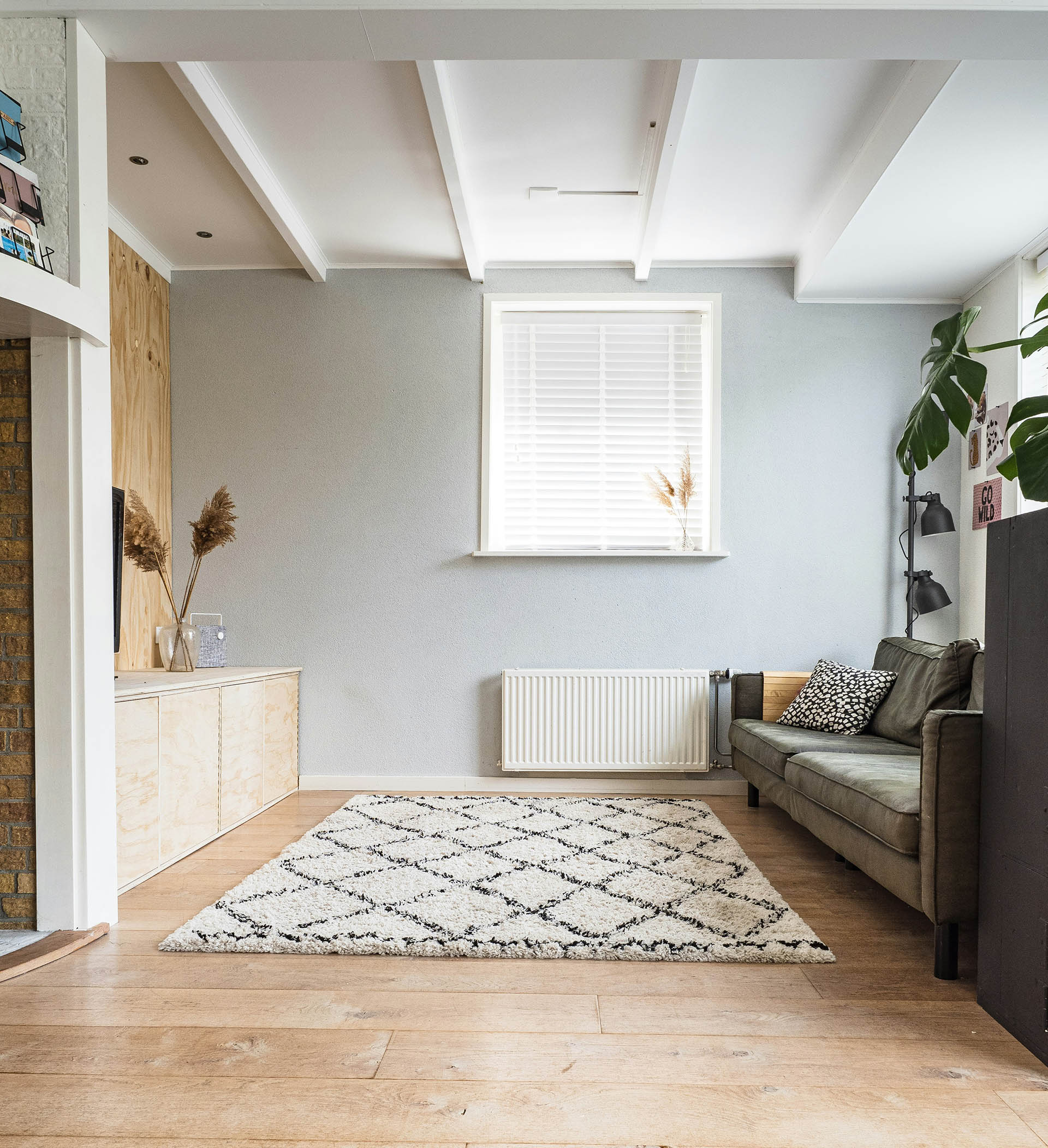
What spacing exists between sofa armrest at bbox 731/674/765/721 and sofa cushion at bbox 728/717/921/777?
0.14 meters

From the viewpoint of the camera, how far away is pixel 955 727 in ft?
6.19

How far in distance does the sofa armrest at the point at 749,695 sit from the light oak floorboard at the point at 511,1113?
2564 millimetres

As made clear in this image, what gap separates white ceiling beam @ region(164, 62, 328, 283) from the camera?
8.87 ft

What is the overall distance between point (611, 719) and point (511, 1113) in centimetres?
277

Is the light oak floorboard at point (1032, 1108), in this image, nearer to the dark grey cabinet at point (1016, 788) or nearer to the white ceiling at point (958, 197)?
the dark grey cabinet at point (1016, 788)

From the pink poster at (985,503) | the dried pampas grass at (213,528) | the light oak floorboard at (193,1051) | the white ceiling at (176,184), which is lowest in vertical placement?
the light oak floorboard at (193,1051)

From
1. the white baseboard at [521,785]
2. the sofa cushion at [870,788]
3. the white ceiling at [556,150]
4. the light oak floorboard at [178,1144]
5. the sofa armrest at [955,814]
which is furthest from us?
the white baseboard at [521,785]

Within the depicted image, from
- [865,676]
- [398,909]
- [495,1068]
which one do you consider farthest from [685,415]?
[495,1068]

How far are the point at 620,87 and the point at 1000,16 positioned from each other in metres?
1.19

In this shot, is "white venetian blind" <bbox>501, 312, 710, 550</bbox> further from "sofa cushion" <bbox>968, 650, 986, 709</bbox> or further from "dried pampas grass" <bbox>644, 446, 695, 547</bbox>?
"sofa cushion" <bbox>968, 650, 986, 709</bbox>

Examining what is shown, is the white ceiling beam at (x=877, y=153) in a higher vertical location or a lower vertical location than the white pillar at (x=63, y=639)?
higher

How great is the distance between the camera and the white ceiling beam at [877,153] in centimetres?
263

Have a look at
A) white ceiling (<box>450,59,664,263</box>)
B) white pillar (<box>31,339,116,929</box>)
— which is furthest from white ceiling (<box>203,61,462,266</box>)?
white pillar (<box>31,339,116,929</box>)

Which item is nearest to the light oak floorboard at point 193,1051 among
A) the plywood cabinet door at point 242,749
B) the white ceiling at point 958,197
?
the plywood cabinet door at point 242,749
